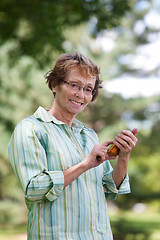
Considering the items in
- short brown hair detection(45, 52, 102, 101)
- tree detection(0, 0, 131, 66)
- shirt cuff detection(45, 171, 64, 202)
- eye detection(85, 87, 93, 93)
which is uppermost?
tree detection(0, 0, 131, 66)

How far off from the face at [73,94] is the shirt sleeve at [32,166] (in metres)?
0.22

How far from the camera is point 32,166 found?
1.46 m

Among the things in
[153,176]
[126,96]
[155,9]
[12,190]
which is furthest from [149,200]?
[155,9]

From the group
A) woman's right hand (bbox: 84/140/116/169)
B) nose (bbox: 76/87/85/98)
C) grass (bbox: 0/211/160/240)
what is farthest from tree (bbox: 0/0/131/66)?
grass (bbox: 0/211/160/240)

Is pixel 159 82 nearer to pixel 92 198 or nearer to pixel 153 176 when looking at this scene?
pixel 153 176

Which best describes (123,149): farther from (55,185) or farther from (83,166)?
(55,185)

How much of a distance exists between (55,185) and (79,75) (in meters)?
0.55

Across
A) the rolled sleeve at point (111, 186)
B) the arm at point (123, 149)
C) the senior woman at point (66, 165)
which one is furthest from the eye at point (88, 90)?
the rolled sleeve at point (111, 186)

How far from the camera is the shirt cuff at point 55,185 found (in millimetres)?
1424

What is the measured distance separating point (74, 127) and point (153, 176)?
9.47 m

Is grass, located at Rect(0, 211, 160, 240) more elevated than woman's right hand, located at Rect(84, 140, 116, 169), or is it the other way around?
grass, located at Rect(0, 211, 160, 240)

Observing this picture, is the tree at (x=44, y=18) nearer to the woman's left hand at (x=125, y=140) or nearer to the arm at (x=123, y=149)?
the arm at (x=123, y=149)

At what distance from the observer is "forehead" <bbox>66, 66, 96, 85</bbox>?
5.50ft

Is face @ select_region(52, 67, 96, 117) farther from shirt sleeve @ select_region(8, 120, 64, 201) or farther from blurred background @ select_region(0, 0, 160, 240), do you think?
Result: blurred background @ select_region(0, 0, 160, 240)
